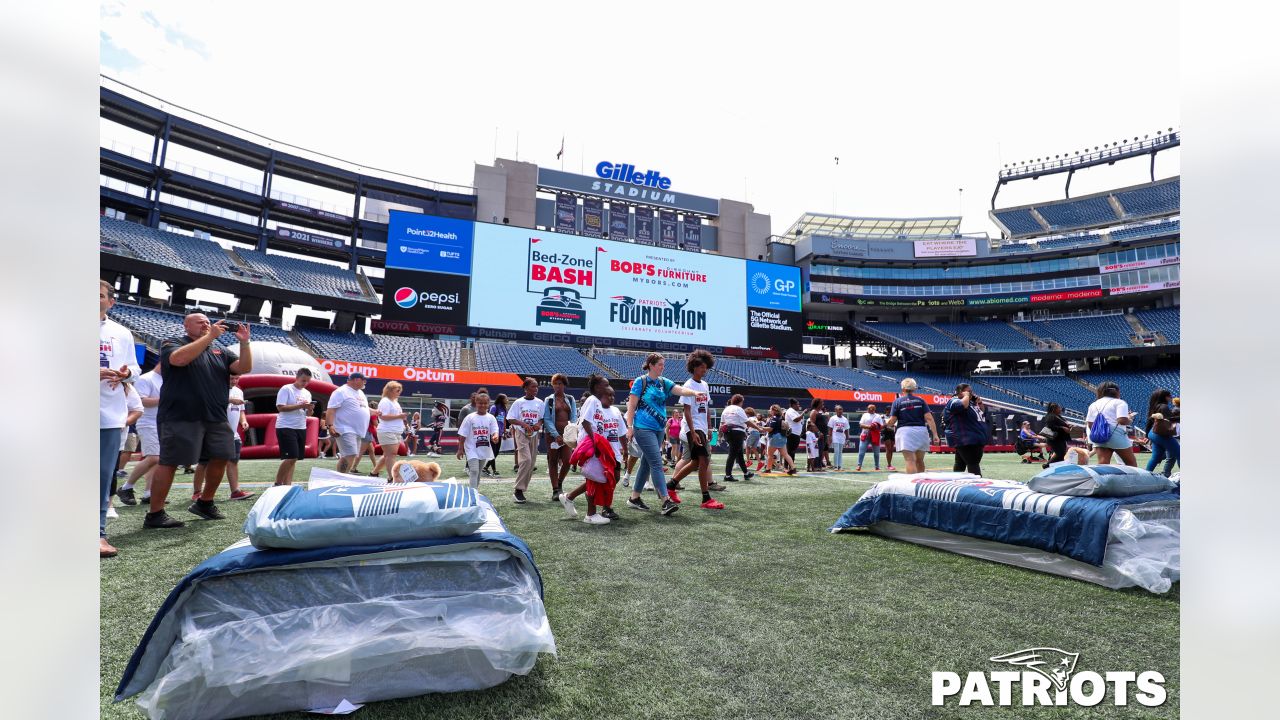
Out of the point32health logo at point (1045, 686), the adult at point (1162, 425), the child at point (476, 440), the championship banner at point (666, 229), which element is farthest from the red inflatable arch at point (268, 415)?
the championship banner at point (666, 229)

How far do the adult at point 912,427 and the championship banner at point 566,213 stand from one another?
29332 mm

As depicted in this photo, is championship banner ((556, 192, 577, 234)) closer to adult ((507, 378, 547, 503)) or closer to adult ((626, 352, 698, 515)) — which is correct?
adult ((507, 378, 547, 503))

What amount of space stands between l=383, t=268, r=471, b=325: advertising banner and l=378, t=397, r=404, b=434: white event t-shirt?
2028cm

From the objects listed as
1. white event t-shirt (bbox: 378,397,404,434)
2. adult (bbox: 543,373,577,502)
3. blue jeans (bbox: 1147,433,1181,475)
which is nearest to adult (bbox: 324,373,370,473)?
white event t-shirt (bbox: 378,397,404,434)

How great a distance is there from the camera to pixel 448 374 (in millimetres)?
23719

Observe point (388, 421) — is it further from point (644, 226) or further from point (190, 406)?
point (644, 226)

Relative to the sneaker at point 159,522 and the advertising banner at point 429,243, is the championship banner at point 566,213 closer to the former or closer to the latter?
the advertising banner at point 429,243

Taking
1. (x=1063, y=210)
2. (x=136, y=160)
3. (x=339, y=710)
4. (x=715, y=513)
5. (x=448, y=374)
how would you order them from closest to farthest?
(x=339, y=710), (x=715, y=513), (x=448, y=374), (x=136, y=160), (x=1063, y=210)

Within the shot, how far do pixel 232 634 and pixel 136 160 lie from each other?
34.9 m

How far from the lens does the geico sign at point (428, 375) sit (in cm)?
2314

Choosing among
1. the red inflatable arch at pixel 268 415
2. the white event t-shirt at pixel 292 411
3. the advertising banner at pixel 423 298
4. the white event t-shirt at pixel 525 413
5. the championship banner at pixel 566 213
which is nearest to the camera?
the white event t-shirt at pixel 292 411

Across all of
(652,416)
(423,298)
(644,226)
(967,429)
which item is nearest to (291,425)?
(652,416)
